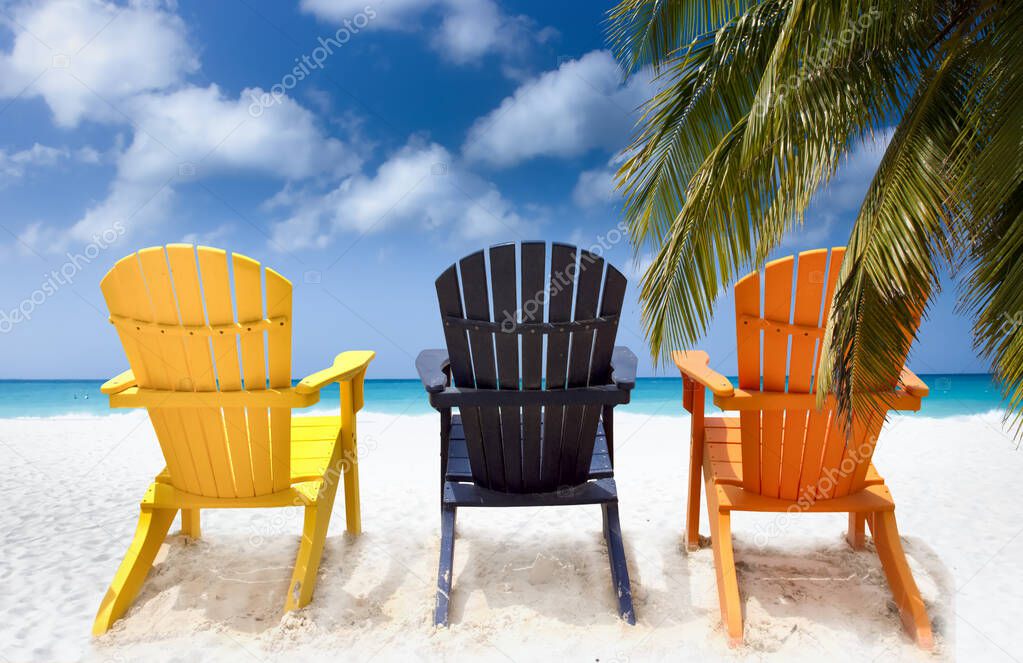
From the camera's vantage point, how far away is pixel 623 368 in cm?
236

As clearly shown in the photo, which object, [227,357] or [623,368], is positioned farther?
[623,368]

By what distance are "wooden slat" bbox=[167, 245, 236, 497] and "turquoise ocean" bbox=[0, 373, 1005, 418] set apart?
19.8 feet

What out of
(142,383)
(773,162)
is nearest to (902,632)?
(773,162)

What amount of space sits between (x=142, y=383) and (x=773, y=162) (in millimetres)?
3142

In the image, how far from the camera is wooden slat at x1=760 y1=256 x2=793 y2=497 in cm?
230

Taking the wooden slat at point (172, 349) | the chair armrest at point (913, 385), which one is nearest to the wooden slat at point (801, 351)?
the chair armrest at point (913, 385)

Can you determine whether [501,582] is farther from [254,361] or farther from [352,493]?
[254,361]

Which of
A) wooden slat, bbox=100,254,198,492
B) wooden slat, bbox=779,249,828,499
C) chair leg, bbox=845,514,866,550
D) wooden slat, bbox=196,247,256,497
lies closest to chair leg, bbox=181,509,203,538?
wooden slat, bbox=100,254,198,492

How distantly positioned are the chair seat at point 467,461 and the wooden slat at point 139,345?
1046 millimetres

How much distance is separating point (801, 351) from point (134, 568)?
9.06ft

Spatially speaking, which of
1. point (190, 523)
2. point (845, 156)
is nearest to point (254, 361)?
point (190, 523)

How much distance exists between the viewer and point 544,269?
7.12ft

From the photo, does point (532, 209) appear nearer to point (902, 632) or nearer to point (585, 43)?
point (585, 43)

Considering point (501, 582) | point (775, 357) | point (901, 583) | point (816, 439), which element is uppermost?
point (775, 357)
